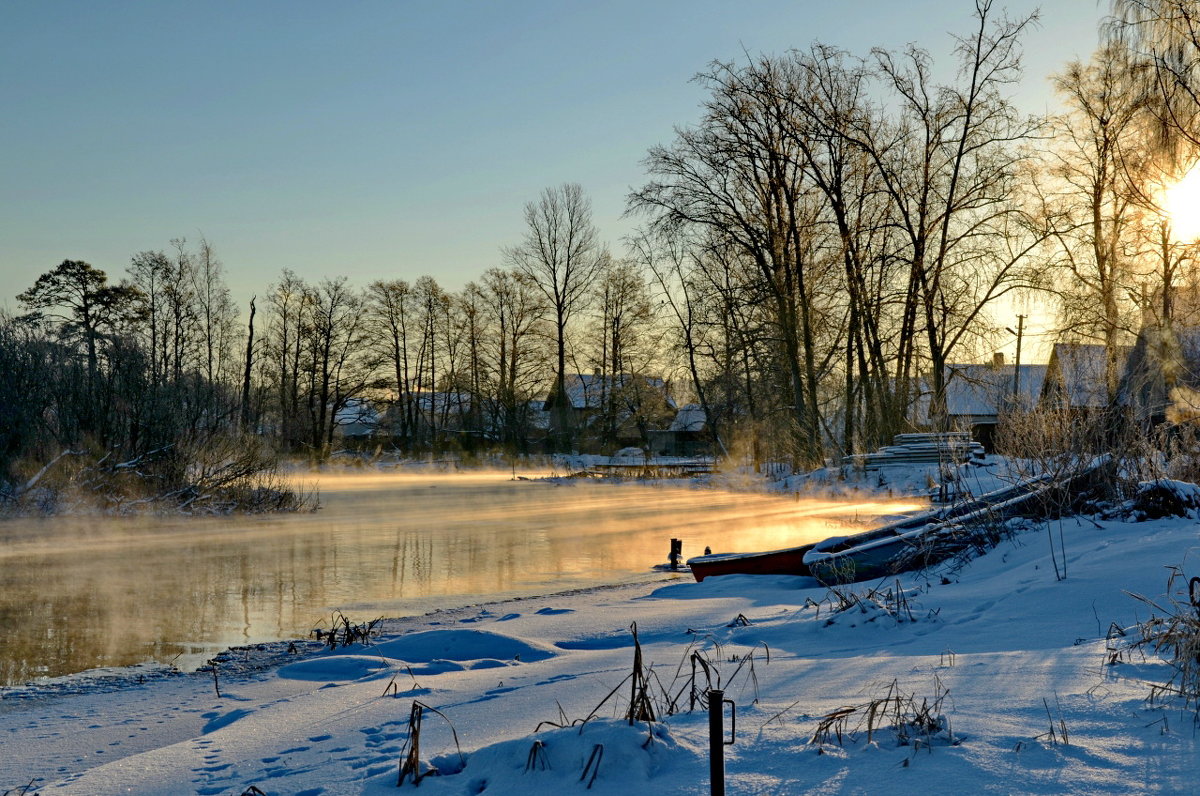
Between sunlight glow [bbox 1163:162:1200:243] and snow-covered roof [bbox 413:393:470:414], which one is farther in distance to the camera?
snow-covered roof [bbox 413:393:470:414]

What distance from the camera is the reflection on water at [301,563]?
8.06 meters

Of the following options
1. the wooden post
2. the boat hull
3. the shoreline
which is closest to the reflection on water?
the shoreline

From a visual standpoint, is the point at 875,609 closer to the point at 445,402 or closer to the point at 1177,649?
the point at 1177,649

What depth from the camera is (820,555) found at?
9.30 m

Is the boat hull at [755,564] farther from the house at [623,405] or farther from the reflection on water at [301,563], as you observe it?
the house at [623,405]

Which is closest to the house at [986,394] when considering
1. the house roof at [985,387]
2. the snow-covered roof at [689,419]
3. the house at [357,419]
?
the house roof at [985,387]

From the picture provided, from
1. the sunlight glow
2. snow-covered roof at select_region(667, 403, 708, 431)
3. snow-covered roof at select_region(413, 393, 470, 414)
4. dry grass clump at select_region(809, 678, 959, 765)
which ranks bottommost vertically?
dry grass clump at select_region(809, 678, 959, 765)

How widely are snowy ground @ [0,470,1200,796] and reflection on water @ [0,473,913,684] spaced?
136 cm

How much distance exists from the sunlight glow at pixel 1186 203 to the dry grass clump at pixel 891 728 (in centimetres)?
1239

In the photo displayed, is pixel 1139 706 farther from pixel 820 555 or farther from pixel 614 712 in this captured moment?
pixel 820 555

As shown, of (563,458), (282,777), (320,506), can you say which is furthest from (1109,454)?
(563,458)

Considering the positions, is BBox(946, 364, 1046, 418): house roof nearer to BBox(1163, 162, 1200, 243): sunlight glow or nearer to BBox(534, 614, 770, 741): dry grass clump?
BBox(1163, 162, 1200, 243): sunlight glow

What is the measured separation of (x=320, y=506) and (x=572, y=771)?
2077 centimetres

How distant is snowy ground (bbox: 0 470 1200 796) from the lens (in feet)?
10.1
